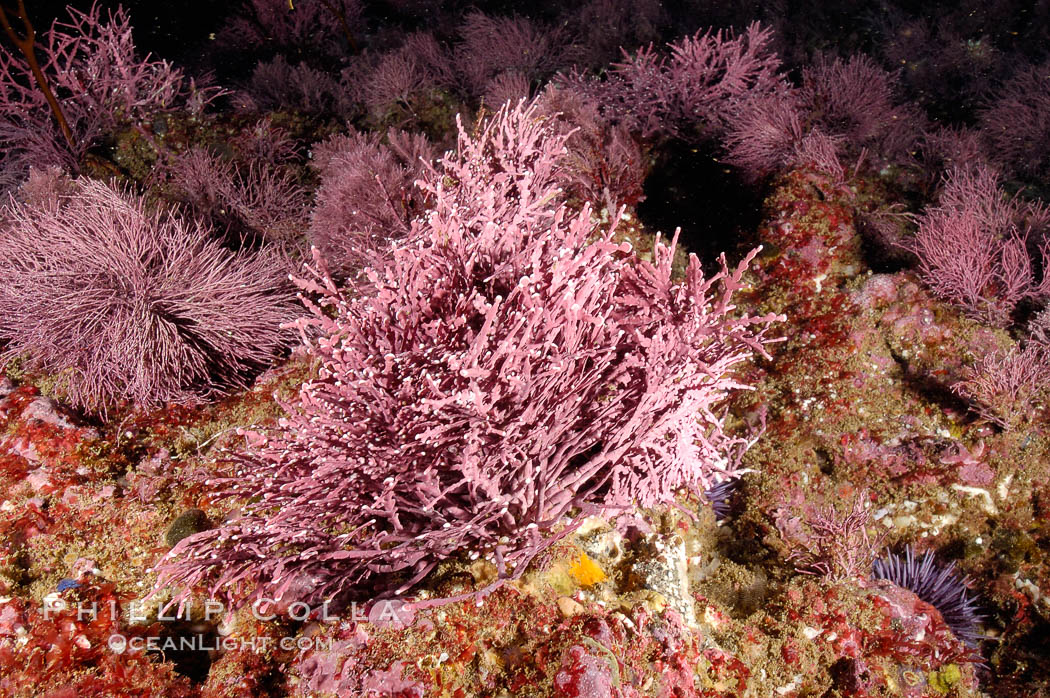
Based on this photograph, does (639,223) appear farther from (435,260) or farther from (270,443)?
(270,443)

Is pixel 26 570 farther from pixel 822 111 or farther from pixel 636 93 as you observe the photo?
pixel 822 111

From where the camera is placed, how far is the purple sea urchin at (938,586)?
2826mm

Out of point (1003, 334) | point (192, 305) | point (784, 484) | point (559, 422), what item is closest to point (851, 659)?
point (784, 484)

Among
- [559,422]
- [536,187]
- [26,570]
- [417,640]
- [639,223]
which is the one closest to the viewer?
[417,640]

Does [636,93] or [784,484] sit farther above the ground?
[636,93]

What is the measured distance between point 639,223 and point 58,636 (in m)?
4.46

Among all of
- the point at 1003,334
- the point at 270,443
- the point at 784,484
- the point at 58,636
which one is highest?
the point at 270,443

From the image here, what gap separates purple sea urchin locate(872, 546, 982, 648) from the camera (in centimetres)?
283

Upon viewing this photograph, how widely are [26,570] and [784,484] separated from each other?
3.87m

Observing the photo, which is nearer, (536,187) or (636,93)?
(536,187)

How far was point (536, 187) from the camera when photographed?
272 cm

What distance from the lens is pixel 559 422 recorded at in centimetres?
207

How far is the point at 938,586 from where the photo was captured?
9.46ft

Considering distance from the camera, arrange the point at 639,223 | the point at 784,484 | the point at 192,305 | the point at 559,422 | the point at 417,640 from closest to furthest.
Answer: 1. the point at 417,640
2. the point at 559,422
3. the point at 784,484
4. the point at 192,305
5. the point at 639,223
